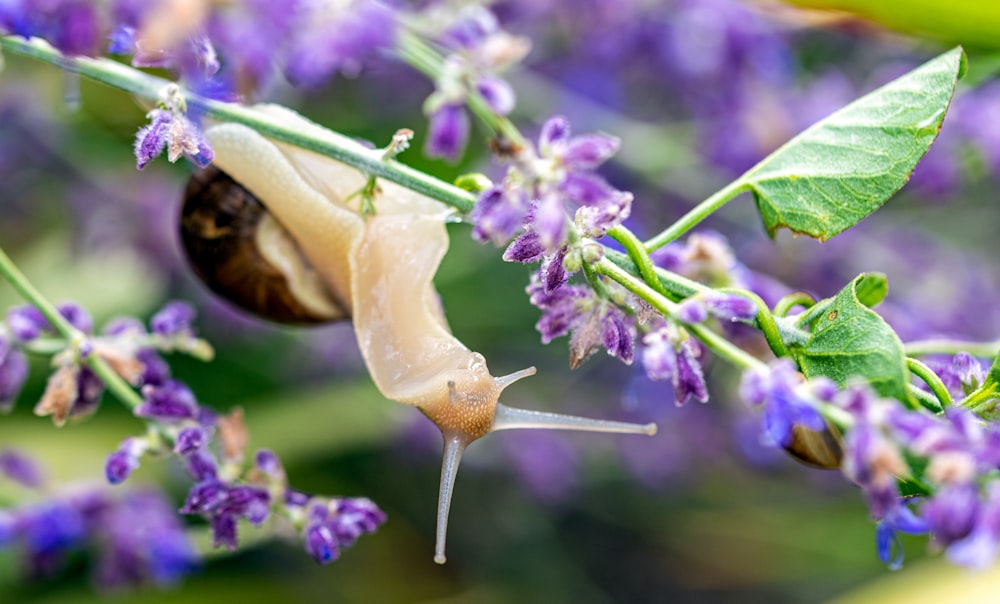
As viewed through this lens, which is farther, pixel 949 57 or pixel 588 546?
A: pixel 588 546

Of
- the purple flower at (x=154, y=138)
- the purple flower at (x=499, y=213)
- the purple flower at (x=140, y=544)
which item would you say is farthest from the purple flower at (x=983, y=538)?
the purple flower at (x=140, y=544)

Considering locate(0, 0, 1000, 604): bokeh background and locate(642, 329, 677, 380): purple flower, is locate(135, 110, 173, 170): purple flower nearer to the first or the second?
locate(642, 329, 677, 380): purple flower

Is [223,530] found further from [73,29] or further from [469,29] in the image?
[469,29]

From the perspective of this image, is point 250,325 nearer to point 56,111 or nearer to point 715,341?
point 56,111

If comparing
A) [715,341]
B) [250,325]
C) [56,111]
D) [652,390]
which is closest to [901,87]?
[715,341]

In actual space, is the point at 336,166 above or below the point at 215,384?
above

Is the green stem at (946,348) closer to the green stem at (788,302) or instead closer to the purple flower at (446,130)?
the green stem at (788,302)

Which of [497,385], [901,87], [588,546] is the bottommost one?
[588,546]
